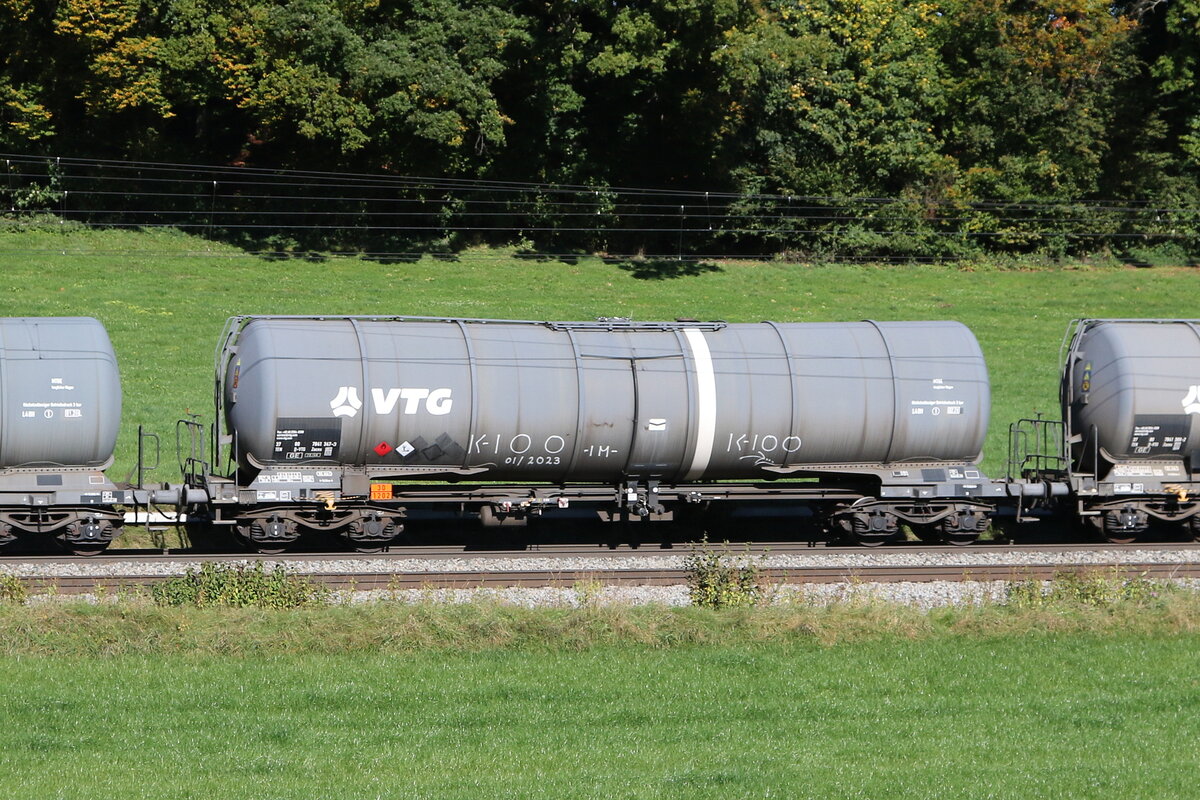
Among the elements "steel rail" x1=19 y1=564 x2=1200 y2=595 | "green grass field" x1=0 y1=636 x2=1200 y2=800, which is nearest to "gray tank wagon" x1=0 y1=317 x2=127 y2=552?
"steel rail" x1=19 y1=564 x2=1200 y2=595

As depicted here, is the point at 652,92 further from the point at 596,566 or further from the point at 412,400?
the point at 596,566

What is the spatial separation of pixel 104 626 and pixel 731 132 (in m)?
37.3

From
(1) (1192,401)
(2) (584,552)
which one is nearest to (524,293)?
(2) (584,552)

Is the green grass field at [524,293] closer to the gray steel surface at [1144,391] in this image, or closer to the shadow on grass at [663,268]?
the shadow on grass at [663,268]

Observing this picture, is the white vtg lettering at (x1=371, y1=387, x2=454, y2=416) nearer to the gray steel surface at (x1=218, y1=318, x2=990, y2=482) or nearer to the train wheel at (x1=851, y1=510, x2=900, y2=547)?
the gray steel surface at (x1=218, y1=318, x2=990, y2=482)

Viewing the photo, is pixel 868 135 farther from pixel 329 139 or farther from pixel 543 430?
pixel 543 430

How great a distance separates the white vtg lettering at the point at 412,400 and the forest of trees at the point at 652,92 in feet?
83.3

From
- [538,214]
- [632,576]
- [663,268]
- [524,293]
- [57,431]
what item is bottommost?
[632,576]

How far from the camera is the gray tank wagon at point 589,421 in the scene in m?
21.3

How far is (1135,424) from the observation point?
23.5 m

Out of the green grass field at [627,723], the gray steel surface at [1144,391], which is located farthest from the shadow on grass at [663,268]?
the green grass field at [627,723]

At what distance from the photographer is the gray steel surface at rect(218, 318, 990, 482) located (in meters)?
21.3

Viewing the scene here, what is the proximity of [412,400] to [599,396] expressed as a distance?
3080mm

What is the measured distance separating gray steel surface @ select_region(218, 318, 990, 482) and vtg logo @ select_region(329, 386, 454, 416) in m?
0.02
